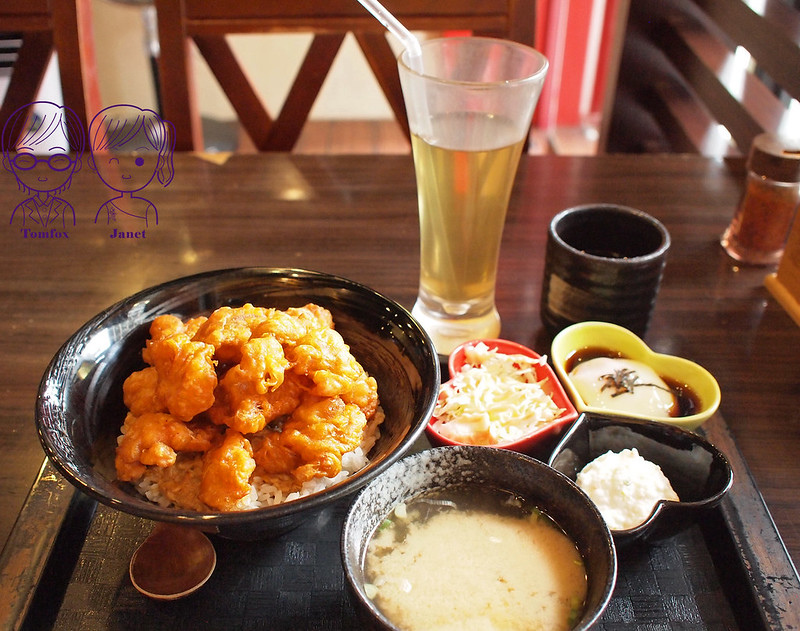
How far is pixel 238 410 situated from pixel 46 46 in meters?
1.64

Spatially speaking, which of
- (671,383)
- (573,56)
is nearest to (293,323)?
(671,383)

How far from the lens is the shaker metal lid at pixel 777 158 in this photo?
148 cm

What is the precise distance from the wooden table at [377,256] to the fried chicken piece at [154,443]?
0.69ft

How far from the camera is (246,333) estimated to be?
104 centimetres

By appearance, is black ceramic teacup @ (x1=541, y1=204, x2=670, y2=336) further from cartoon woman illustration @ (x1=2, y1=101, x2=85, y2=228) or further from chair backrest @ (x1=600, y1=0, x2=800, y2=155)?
cartoon woman illustration @ (x1=2, y1=101, x2=85, y2=228)

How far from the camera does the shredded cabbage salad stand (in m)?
1.11

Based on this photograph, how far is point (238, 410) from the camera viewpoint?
971mm

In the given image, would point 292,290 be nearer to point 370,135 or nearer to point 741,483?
point 741,483

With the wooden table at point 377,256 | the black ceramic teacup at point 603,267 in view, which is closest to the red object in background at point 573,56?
the wooden table at point 377,256

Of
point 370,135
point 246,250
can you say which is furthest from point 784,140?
point 370,135

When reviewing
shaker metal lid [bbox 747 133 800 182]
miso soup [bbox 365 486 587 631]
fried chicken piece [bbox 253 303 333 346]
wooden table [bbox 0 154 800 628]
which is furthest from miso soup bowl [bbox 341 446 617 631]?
shaker metal lid [bbox 747 133 800 182]

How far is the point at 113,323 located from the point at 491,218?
65cm

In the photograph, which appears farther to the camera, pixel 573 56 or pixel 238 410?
pixel 573 56

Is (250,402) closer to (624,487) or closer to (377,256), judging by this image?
(624,487)
